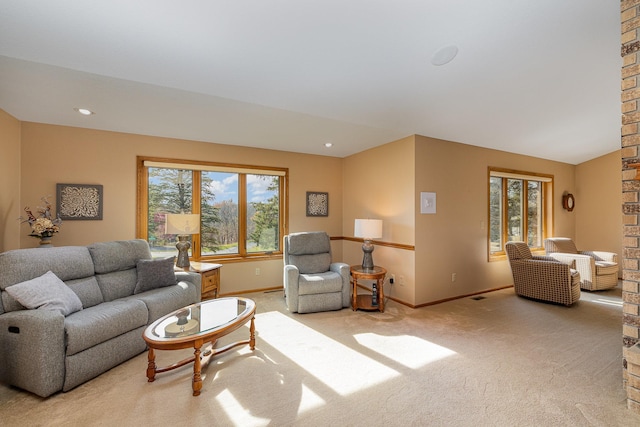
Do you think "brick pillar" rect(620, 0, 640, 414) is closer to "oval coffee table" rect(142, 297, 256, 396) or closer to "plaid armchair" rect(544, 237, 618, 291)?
"oval coffee table" rect(142, 297, 256, 396)

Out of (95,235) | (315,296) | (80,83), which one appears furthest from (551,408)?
(95,235)

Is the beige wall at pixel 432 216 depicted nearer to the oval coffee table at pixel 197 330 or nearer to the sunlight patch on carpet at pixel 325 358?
the sunlight patch on carpet at pixel 325 358

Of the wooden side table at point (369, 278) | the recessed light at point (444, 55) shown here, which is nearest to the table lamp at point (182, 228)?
the wooden side table at point (369, 278)

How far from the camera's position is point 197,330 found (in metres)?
2.15

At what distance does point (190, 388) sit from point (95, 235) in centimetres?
272

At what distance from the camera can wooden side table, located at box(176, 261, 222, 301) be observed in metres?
3.57

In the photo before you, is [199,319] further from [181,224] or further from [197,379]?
[181,224]

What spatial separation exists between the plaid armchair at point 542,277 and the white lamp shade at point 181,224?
4813mm

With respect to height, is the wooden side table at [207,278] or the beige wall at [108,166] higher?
the beige wall at [108,166]

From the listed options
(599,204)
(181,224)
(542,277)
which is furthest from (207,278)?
(599,204)

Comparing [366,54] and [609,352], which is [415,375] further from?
[366,54]

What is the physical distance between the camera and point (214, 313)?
254 cm

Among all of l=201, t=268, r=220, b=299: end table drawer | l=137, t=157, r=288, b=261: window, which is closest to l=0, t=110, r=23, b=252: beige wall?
l=137, t=157, r=288, b=261: window

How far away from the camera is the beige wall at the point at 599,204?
18.7 feet
